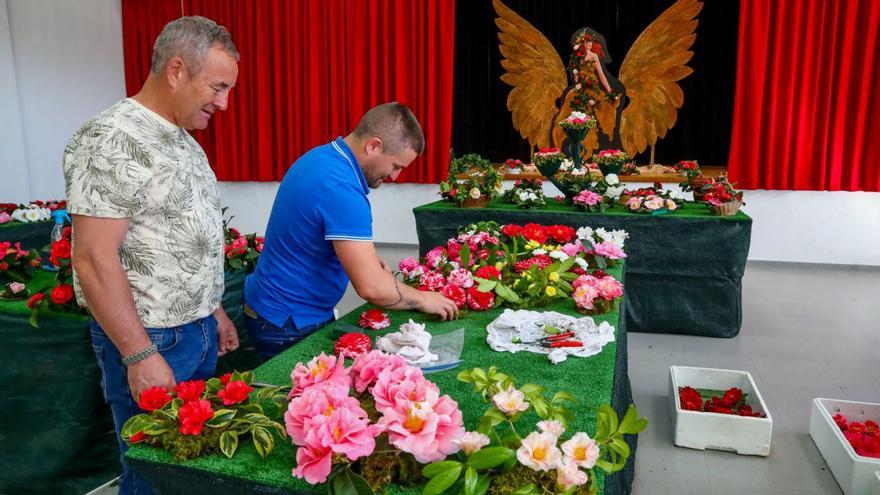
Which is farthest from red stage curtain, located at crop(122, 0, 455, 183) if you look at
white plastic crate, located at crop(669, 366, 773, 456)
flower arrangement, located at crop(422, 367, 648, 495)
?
flower arrangement, located at crop(422, 367, 648, 495)

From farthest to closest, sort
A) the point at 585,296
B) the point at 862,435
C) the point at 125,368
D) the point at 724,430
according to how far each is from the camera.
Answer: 1. the point at 724,430
2. the point at 862,435
3. the point at 585,296
4. the point at 125,368

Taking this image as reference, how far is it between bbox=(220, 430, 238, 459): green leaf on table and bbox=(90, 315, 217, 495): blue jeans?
490 millimetres

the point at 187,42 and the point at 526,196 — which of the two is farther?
the point at 526,196

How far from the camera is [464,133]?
21.9 feet

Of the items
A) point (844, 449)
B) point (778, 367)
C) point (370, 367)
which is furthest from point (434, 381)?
point (778, 367)

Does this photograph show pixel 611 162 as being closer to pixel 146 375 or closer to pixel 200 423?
pixel 146 375

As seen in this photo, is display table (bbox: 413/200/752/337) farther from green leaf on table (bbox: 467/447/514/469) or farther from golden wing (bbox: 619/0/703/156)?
green leaf on table (bbox: 467/447/514/469)

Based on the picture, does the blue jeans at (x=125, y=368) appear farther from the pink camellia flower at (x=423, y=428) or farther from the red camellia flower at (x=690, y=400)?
the red camellia flower at (x=690, y=400)

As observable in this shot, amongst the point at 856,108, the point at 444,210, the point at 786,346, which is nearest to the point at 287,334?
the point at 444,210

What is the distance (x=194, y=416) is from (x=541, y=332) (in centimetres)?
90

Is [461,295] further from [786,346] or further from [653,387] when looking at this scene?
[786,346]

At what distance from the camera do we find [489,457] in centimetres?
78

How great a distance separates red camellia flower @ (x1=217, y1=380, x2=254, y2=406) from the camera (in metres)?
0.98

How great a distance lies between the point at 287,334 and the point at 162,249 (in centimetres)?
48
